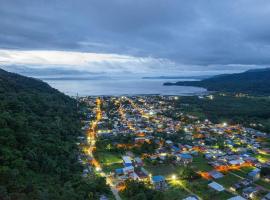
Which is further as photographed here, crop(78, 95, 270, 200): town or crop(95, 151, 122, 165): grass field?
crop(95, 151, 122, 165): grass field

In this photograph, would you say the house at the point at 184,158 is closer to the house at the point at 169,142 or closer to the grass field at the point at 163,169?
the grass field at the point at 163,169

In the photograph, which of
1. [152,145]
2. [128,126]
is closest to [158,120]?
[128,126]

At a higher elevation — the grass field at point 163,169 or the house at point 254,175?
the house at point 254,175

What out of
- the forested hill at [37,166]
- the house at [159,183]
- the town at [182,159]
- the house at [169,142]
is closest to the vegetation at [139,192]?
the town at [182,159]

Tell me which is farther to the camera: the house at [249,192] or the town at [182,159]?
the town at [182,159]

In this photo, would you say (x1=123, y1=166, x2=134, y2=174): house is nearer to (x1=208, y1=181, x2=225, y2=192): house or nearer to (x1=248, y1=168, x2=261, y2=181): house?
(x1=208, y1=181, x2=225, y2=192): house

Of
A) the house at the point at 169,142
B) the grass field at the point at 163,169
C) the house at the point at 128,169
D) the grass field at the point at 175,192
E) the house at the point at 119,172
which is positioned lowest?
the grass field at the point at 175,192

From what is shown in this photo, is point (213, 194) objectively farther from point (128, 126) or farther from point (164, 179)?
point (128, 126)

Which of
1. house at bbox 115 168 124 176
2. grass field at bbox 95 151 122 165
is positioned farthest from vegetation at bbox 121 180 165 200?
grass field at bbox 95 151 122 165

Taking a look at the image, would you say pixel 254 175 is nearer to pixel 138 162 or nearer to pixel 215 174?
pixel 215 174
